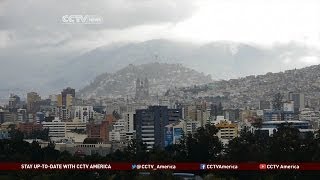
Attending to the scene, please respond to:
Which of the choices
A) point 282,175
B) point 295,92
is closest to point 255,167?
point 282,175

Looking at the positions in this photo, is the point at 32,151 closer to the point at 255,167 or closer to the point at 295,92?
the point at 255,167

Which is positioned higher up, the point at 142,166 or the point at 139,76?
the point at 139,76

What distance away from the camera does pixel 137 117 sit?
62.4 ft

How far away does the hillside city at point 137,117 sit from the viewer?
13.5 m

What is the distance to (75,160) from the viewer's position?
9.84 metres

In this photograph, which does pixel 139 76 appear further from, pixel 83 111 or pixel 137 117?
pixel 137 117

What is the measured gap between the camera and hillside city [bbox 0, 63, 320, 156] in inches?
532

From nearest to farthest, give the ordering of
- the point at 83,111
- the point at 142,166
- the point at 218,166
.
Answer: the point at 142,166, the point at 218,166, the point at 83,111

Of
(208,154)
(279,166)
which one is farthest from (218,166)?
(208,154)

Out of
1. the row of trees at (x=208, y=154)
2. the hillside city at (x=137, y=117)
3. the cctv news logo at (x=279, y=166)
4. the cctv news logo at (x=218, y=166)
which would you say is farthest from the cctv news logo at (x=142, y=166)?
the hillside city at (x=137, y=117)

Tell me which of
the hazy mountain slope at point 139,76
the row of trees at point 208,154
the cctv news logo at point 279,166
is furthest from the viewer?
the hazy mountain slope at point 139,76

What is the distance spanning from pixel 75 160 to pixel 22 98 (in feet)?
6.61

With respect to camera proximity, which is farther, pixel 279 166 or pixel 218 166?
pixel 218 166

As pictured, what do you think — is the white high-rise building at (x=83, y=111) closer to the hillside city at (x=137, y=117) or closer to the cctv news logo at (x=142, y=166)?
the hillside city at (x=137, y=117)
